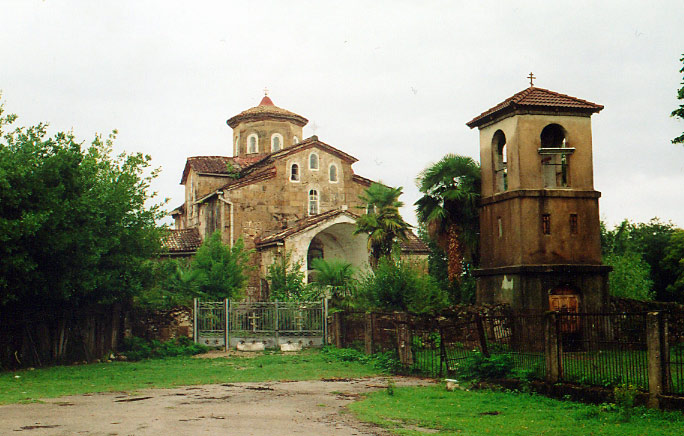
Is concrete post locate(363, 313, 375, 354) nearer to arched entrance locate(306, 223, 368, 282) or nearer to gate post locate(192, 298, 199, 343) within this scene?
gate post locate(192, 298, 199, 343)

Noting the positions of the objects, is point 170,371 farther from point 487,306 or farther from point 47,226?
point 487,306

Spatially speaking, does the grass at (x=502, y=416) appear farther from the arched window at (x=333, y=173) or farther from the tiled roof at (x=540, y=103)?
the arched window at (x=333, y=173)

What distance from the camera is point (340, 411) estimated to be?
13023 millimetres

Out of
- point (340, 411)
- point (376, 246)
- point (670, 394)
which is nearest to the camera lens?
point (670, 394)

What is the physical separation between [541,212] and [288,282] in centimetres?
1293

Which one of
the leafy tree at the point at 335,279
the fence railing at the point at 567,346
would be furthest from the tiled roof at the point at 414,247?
the fence railing at the point at 567,346

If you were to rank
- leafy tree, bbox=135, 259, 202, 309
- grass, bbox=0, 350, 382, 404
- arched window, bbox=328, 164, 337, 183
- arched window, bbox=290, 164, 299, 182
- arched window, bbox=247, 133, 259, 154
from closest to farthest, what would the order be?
1. grass, bbox=0, 350, 382, 404
2. leafy tree, bbox=135, 259, 202, 309
3. arched window, bbox=290, 164, 299, 182
4. arched window, bbox=328, 164, 337, 183
5. arched window, bbox=247, 133, 259, 154

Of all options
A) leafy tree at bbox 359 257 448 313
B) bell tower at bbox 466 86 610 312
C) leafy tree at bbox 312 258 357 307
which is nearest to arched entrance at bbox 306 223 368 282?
leafy tree at bbox 312 258 357 307

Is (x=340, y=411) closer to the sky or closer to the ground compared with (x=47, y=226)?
closer to the ground

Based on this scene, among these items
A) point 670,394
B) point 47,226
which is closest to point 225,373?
point 47,226

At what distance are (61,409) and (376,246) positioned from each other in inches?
835

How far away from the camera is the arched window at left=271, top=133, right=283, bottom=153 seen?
4591 centimetres

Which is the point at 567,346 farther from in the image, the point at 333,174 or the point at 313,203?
the point at 333,174

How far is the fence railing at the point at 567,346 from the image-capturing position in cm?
1199
